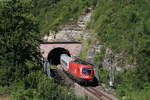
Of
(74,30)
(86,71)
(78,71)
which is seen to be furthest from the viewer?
(74,30)

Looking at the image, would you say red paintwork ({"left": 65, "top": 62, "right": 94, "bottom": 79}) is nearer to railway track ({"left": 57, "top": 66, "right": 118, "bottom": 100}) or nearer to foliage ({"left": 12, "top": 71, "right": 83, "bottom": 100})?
railway track ({"left": 57, "top": 66, "right": 118, "bottom": 100})

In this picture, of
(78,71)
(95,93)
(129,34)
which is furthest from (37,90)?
(129,34)

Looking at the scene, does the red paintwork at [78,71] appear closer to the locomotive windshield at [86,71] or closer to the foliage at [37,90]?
the locomotive windshield at [86,71]

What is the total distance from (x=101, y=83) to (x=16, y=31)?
14.8 meters

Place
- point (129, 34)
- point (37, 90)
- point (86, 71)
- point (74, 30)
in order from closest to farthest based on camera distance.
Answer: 1. point (37, 90)
2. point (86, 71)
3. point (129, 34)
4. point (74, 30)

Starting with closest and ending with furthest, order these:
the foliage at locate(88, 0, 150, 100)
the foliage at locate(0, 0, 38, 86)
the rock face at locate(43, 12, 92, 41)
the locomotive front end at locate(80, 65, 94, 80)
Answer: the foliage at locate(0, 0, 38, 86), the foliage at locate(88, 0, 150, 100), the locomotive front end at locate(80, 65, 94, 80), the rock face at locate(43, 12, 92, 41)

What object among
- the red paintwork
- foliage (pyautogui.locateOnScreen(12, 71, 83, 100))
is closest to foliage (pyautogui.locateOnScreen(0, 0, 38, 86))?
foliage (pyautogui.locateOnScreen(12, 71, 83, 100))

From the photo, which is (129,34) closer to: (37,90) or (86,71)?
(86,71)

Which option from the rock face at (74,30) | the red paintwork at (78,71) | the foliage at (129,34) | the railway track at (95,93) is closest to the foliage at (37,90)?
Answer: the foliage at (129,34)

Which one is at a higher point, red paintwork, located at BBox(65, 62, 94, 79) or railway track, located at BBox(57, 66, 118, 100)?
red paintwork, located at BBox(65, 62, 94, 79)

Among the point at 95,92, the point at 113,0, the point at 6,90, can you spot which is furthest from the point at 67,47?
the point at 6,90

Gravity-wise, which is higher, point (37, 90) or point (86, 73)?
point (37, 90)

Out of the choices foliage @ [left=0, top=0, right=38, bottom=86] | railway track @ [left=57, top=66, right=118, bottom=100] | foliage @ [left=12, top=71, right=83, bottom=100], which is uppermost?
foliage @ [left=0, top=0, right=38, bottom=86]

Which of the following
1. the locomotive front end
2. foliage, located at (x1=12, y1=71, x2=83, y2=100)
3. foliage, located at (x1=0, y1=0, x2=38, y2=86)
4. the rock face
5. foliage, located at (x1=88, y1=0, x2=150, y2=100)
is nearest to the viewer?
foliage, located at (x1=12, y1=71, x2=83, y2=100)
